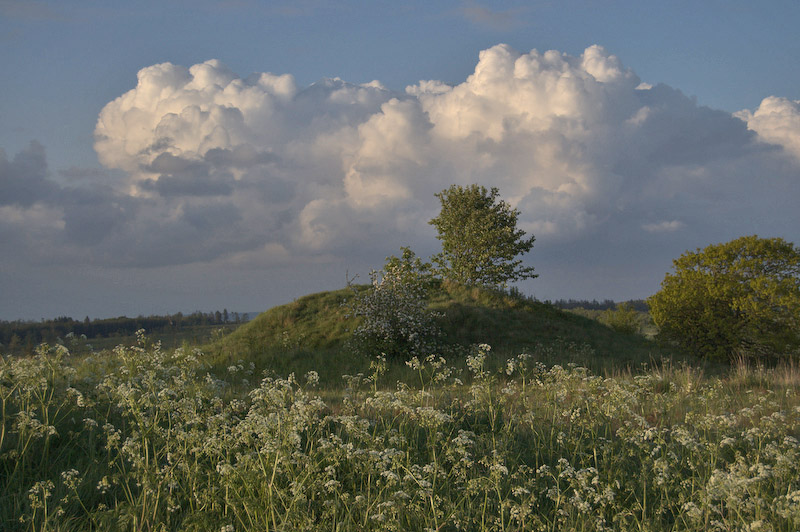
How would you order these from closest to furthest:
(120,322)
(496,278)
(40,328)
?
1. (496,278)
2. (40,328)
3. (120,322)

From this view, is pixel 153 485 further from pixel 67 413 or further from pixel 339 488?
pixel 67 413

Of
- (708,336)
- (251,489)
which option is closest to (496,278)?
(708,336)

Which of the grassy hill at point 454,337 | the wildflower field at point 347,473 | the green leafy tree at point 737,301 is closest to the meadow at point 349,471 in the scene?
the wildflower field at point 347,473

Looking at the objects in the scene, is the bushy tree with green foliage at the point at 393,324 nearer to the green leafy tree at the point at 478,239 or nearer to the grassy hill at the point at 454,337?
the grassy hill at the point at 454,337

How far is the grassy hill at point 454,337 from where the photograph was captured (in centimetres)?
1870

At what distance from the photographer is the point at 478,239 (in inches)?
1383

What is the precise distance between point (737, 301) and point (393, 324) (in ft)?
49.6

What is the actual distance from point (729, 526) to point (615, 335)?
78.2ft

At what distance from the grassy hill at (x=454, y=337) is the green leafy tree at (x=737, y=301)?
6.08 ft

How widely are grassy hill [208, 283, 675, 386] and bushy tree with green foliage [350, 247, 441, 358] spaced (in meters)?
0.64

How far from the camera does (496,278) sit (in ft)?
115

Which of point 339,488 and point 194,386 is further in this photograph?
point 194,386

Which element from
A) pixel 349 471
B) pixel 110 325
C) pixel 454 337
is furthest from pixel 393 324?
pixel 110 325

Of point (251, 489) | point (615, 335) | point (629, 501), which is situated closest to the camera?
point (251, 489)
